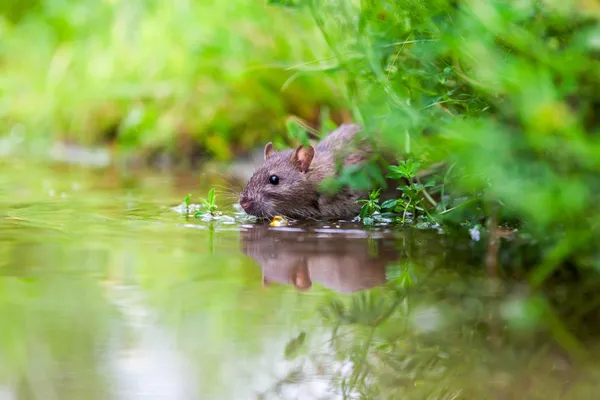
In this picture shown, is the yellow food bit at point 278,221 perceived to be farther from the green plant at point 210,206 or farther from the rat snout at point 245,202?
the green plant at point 210,206

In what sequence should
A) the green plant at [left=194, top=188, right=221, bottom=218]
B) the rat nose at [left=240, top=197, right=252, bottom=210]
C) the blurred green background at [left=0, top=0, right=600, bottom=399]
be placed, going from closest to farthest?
1. the blurred green background at [left=0, top=0, right=600, bottom=399]
2. the green plant at [left=194, top=188, right=221, bottom=218]
3. the rat nose at [left=240, top=197, right=252, bottom=210]

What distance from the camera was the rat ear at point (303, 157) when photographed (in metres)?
4.82

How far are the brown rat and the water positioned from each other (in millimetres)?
600

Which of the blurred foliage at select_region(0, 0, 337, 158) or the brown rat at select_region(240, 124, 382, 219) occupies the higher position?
the blurred foliage at select_region(0, 0, 337, 158)

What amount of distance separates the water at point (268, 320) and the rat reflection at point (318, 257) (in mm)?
11

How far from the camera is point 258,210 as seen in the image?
4668 millimetres

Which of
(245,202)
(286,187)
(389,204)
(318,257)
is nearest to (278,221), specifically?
(245,202)

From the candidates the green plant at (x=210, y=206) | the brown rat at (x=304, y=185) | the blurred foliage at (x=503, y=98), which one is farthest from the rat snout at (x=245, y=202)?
the blurred foliage at (x=503, y=98)

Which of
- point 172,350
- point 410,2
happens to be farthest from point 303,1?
point 172,350

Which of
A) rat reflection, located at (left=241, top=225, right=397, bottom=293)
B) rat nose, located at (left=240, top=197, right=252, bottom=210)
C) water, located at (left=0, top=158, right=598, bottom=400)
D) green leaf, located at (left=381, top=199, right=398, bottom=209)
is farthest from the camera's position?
rat nose, located at (left=240, top=197, right=252, bottom=210)

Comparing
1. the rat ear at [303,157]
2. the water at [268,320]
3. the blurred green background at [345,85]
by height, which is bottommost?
the water at [268,320]

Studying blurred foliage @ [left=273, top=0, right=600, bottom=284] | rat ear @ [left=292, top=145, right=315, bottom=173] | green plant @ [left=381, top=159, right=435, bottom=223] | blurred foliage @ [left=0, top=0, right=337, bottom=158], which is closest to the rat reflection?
green plant @ [left=381, top=159, right=435, bottom=223]

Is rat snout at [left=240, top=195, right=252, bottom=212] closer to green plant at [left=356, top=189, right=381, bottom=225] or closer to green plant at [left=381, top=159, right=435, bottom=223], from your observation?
green plant at [left=356, top=189, right=381, bottom=225]

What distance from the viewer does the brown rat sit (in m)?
4.66
